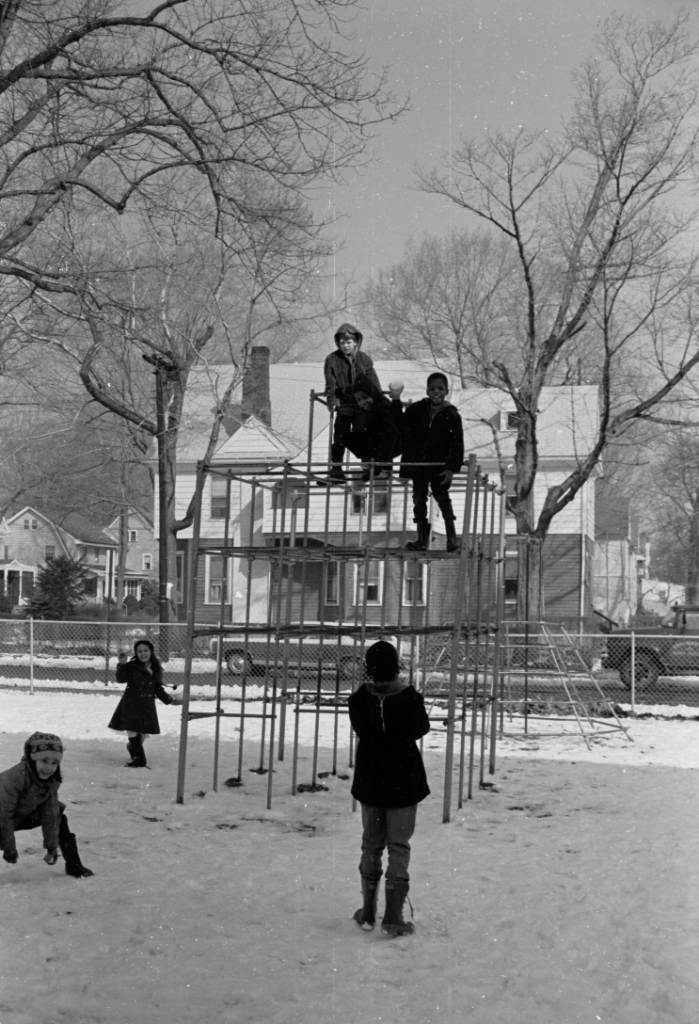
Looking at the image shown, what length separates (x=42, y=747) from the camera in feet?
19.8

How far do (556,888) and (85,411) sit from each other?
76.4ft

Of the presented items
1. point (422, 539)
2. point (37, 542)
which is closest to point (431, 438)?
point (422, 539)

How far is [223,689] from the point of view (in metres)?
20.5

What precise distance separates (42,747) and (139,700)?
4.60 metres

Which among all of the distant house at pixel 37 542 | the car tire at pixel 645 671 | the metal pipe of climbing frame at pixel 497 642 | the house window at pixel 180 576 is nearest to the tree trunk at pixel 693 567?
the house window at pixel 180 576

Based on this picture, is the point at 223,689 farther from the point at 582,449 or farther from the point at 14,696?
the point at 582,449

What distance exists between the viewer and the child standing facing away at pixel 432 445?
934cm

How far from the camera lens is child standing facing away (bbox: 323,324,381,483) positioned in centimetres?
957

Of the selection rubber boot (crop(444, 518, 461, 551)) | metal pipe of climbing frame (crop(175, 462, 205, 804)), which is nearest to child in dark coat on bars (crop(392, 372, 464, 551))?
rubber boot (crop(444, 518, 461, 551))

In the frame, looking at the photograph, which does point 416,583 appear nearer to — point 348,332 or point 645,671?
point 348,332

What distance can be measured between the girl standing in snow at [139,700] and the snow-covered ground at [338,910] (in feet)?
1.05

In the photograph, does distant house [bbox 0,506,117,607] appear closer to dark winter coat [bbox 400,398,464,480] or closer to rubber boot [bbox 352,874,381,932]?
dark winter coat [bbox 400,398,464,480]

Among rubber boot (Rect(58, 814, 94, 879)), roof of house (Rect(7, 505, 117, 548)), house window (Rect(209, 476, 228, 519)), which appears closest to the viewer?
rubber boot (Rect(58, 814, 94, 879))

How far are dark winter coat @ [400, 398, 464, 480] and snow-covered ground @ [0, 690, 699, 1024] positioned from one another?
2748 millimetres
